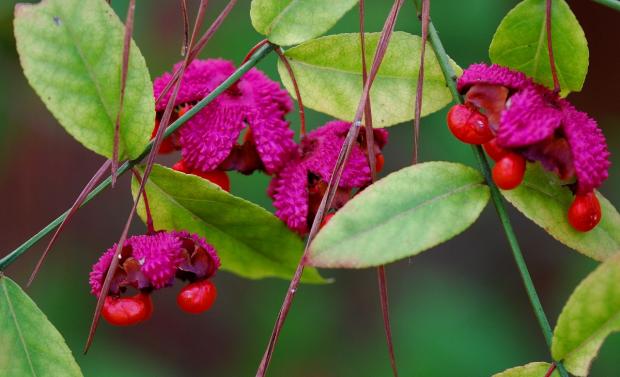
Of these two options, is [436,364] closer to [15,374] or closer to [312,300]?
[312,300]

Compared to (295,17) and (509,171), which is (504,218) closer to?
(509,171)

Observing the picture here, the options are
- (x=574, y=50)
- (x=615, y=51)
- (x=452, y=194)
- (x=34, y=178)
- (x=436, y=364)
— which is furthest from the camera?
(x=34, y=178)

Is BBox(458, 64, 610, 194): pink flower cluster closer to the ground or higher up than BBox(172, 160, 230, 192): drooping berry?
higher up

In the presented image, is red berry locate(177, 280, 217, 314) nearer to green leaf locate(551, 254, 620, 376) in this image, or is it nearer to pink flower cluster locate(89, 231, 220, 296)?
pink flower cluster locate(89, 231, 220, 296)

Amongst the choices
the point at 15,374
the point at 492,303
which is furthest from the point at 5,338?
the point at 492,303

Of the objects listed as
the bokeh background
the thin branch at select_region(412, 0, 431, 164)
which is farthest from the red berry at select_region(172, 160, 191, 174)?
the bokeh background

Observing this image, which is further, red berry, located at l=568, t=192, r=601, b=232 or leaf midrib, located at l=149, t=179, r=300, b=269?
leaf midrib, located at l=149, t=179, r=300, b=269
